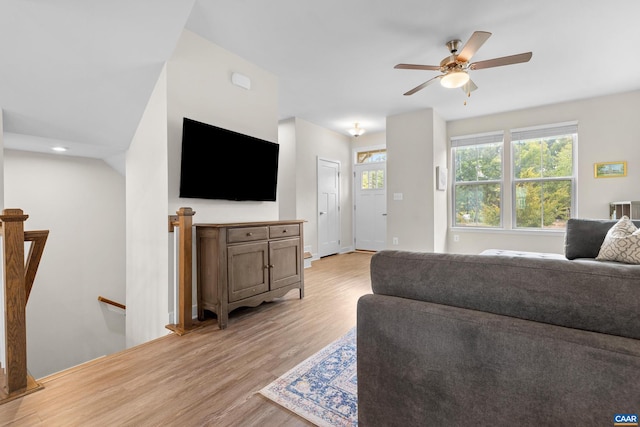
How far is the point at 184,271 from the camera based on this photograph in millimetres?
2490

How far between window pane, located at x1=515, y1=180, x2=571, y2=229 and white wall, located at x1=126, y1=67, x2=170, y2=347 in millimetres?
5299

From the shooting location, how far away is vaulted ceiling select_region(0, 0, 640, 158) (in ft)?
6.95

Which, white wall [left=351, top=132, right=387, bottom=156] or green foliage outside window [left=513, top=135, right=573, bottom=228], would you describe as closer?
green foliage outside window [left=513, top=135, right=573, bottom=228]

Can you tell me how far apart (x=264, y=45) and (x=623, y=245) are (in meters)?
3.53

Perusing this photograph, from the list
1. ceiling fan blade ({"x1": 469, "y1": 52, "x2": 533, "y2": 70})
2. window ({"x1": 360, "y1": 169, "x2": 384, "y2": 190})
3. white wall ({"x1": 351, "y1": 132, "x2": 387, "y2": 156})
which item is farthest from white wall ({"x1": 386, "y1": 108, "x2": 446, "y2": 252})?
ceiling fan blade ({"x1": 469, "y1": 52, "x2": 533, "y2": 70})

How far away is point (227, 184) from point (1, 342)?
210 cm

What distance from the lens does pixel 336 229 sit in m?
6.41

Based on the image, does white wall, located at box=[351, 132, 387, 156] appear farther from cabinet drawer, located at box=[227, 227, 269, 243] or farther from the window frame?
cabinet drawer, located at box=[227, 227, 269, 243]

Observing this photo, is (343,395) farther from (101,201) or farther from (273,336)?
(101,201)

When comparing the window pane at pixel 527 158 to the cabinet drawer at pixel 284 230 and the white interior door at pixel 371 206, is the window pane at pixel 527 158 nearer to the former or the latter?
the white interior door at pixel 371 206

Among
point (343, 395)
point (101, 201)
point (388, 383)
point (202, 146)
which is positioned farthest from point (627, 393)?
point (101, 201)

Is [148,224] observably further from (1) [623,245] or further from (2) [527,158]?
(2) [527,158]

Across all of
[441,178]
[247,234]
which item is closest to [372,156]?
[441,178]

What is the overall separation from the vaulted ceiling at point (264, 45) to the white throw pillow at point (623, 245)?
1.81m
